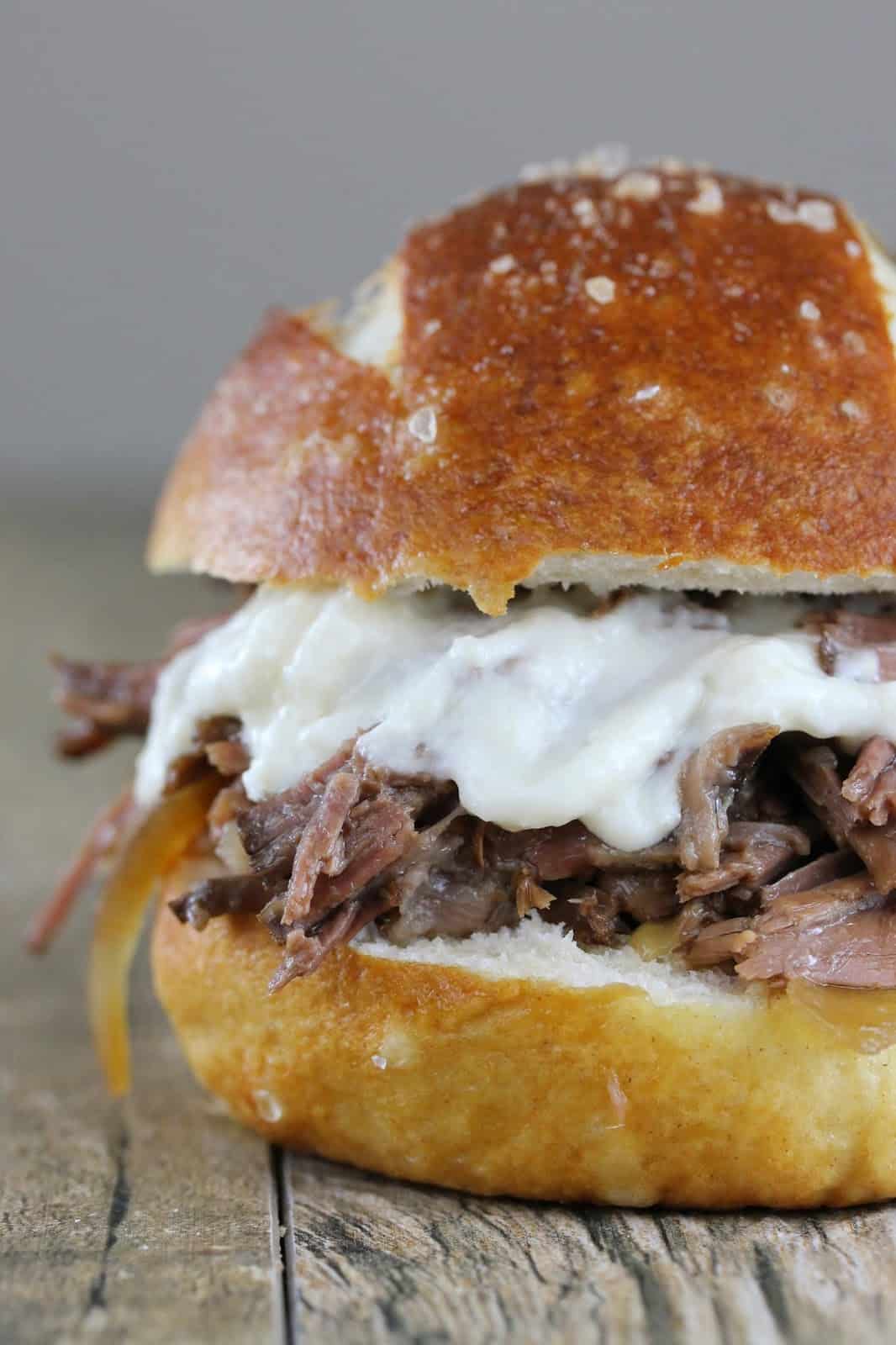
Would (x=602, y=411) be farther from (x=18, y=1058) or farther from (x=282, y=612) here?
(x=18, y=1058)

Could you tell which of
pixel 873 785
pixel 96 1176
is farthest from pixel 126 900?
pixel 873 785

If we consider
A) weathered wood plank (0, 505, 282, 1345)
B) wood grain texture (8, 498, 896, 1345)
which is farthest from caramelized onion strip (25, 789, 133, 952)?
wood grain texture (8, 498, 896, 1345)

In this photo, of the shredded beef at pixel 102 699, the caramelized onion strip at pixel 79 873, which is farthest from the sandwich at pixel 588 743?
the caramelized onion strip at pixel 79 873

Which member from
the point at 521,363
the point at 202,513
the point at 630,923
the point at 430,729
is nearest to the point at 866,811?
the point at 630,923

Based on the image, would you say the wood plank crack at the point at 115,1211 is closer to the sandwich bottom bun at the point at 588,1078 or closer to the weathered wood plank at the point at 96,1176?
the weathered wood plank at the point at 96,1176

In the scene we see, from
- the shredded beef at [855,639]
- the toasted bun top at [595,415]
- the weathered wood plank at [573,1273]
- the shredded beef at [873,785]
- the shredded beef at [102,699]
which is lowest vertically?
the weathered wood plank at [573,1273]

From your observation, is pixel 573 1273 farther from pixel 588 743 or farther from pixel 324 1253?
pixel 588 743
